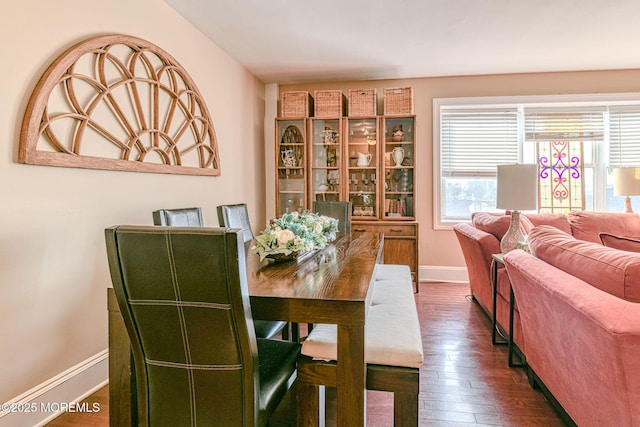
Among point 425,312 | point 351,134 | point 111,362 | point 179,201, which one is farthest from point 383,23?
point 111,362

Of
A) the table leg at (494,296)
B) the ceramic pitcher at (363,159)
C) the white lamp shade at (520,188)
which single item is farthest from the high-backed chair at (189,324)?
the ceramic pitcher at (363,159)

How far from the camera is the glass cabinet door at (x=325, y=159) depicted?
14.6ft

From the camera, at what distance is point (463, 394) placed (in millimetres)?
2035

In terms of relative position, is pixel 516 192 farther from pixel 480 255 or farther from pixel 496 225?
pixel 480 255

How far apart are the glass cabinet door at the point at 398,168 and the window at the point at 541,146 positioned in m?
0.43

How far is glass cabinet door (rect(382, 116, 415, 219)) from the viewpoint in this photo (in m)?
4.36

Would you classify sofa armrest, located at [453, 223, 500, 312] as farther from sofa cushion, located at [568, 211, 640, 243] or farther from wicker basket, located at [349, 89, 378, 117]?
wicker basket, located at [349, 89, 378, 117]

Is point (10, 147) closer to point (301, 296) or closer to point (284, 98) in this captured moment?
point (301, 296)

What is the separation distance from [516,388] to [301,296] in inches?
62.9

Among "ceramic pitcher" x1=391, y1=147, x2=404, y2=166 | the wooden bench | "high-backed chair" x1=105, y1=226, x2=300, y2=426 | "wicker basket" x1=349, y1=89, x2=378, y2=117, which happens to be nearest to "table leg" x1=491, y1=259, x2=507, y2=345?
the wooden bench

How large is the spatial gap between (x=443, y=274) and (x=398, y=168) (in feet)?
4.76

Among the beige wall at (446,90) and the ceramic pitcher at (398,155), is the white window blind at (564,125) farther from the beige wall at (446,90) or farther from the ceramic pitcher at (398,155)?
the ceramic pitcher at (398,155)

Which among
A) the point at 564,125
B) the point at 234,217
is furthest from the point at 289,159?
the point at 564,125

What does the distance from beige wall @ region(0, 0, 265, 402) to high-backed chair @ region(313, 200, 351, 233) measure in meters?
1.34
